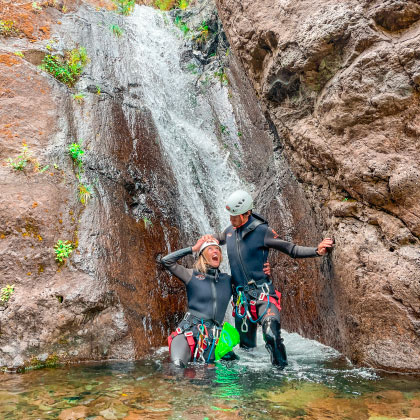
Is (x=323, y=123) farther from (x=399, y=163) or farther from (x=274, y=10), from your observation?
(x=274, y=10)

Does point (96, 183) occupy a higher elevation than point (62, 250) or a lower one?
higher

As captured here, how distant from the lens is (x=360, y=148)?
4727 millimetres

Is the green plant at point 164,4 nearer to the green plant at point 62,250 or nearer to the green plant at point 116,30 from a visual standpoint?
the green plant at point 116,30

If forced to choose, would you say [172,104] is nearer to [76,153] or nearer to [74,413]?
[76,153]

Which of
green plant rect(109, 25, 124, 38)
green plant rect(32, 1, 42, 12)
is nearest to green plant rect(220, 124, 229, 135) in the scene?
green plant rect(109, 25, 124, 38)

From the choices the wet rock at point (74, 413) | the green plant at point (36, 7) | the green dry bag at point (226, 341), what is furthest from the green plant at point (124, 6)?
the wet rock at point (74, 413)

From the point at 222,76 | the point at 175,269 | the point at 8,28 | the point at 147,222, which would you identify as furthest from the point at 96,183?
the point at 222,76

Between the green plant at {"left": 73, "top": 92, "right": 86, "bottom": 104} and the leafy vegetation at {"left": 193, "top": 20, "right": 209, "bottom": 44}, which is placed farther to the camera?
the leafy vegetation at {"left": 193, "top": 20, "right": 209, "bottom": 44}

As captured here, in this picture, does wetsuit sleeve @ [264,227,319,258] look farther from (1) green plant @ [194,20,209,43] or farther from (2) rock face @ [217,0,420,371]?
(1) green plant @ [194,20,209,43]

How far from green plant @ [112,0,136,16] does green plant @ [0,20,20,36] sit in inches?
194

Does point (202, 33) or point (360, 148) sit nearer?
point (360, 148)

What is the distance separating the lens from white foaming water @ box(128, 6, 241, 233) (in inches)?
330

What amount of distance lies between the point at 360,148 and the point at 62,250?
4.31 meters

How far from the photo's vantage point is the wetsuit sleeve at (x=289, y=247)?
5.00 metres
